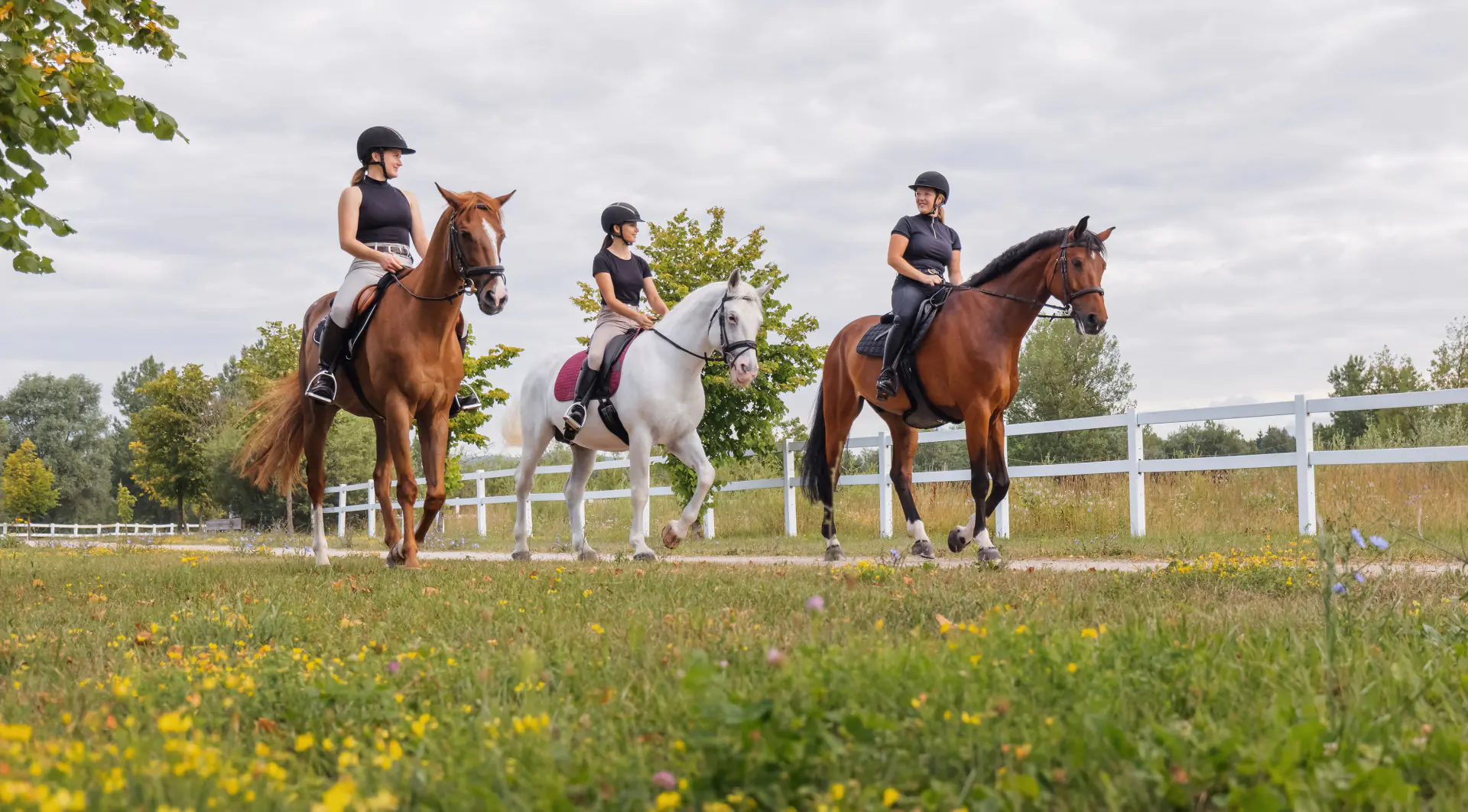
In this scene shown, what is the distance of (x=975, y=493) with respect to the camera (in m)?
9.54

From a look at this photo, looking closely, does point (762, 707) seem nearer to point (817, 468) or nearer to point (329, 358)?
point (329, 358)

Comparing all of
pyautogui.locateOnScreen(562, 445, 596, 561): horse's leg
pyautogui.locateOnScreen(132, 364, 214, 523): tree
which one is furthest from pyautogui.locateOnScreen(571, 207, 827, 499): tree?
pyautogui.locateOnScreen(132, 364, 214, 523): tree

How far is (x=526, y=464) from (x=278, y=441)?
2.65 meters

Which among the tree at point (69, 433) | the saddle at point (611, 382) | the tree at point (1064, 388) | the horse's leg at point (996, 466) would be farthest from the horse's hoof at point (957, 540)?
the tree at point (69, 433)

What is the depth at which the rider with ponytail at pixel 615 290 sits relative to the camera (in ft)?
35.2

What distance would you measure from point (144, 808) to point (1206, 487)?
53.1ft

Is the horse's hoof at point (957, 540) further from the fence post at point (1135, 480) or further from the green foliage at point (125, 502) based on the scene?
the green foliage at point (125, 502)

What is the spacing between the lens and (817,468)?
38.6 ft

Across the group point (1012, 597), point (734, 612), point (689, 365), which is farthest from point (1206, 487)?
point (734, 612)

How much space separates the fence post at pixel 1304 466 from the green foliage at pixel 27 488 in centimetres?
7480

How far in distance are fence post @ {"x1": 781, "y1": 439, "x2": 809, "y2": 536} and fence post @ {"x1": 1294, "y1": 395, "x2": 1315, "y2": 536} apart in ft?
27.0

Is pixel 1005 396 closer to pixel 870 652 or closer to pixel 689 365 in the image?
pixel 689 365

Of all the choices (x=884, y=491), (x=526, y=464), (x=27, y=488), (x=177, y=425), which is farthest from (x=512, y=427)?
(x=27, y=488)

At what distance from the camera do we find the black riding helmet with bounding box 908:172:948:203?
10.7 meters
